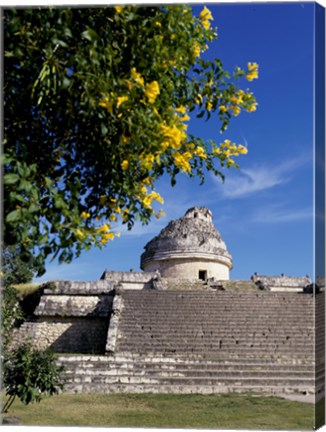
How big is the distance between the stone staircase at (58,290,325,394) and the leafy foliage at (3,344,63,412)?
232 cm

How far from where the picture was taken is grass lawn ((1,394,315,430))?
7000 mm

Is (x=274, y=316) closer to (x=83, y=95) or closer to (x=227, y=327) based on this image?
(x=227, y=327)

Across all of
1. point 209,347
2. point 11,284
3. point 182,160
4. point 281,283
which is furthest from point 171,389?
point 281,283

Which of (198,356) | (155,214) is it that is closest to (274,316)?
(198,356)

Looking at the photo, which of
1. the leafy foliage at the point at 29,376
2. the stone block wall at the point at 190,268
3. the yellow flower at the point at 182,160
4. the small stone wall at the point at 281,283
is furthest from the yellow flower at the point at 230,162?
the stone block wall at the point at 190,268

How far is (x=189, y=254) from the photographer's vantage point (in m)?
24.1

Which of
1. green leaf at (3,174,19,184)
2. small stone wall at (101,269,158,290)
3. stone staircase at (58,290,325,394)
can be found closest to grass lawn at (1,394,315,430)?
stone staircase at (58,290,325,394)

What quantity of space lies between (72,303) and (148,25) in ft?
44.8

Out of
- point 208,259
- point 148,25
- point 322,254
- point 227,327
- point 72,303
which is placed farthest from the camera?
point 208,259

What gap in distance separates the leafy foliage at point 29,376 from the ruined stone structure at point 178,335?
3.27 meters

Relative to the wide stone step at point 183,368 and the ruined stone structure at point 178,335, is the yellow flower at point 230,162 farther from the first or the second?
the wide stone step at point 183,368

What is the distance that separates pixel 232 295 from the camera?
17453 millimetres

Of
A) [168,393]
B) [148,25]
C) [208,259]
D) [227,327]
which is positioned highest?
[208,259]

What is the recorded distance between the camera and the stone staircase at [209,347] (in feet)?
36.4
